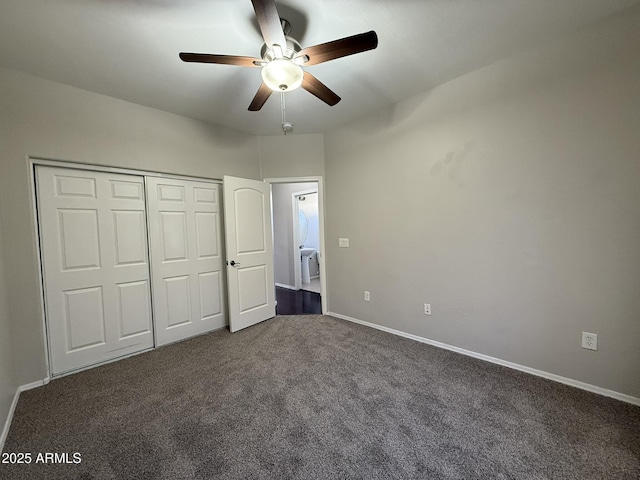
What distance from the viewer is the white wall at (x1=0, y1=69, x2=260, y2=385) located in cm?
196

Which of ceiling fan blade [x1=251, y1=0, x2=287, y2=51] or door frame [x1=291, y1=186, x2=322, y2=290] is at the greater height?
ceiling fan blade [x1=251, y1=0, x2=287, y2=51]

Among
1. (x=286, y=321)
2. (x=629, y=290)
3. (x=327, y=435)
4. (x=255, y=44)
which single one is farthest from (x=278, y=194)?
(x=629, y=290)

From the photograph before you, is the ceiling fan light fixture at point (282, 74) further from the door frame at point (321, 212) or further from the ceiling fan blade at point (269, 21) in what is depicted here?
the door frame at point (321, 212)

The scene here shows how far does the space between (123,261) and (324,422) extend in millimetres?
2366

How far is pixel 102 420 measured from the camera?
5.37 ft

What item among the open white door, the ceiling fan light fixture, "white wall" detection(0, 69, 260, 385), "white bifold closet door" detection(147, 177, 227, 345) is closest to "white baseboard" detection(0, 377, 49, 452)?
"white wall" detection(0, 69, 260, 385)

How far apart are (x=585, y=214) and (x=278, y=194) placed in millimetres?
4459

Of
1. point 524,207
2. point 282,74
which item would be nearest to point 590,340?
point 524,207

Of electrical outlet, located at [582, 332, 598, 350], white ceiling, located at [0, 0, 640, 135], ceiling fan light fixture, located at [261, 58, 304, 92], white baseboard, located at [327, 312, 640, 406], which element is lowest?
white baseboard, located at [327, 312, 640, 406]

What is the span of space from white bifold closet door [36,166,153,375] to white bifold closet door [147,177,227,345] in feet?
0.37

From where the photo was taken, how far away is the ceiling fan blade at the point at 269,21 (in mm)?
1159

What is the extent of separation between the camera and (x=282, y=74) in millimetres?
1501

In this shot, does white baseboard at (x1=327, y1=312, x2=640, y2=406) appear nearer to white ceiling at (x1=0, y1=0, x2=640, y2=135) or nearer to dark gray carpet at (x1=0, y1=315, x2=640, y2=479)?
dark gray carpet at (x1=0, y1=315, x2=640, y2=479)

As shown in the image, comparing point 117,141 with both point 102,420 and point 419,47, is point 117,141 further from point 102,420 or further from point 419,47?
point 419,47
